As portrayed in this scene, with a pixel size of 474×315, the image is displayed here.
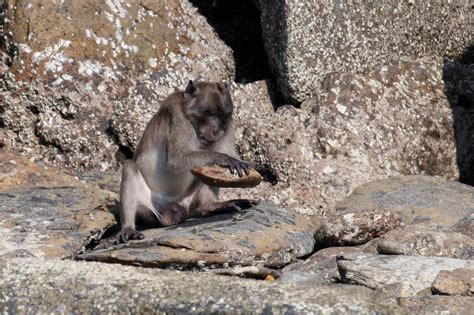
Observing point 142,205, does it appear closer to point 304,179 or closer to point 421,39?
point 304,179

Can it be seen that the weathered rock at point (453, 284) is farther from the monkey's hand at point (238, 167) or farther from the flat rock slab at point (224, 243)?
the monkey's hand at point (238, 167)

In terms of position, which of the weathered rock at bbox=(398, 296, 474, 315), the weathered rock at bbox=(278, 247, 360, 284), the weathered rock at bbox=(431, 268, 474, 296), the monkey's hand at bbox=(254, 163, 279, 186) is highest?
the monkey's hand at bbox=(254, 163, 279, 186)

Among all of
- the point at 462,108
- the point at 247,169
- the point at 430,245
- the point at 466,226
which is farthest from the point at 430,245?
the point at 462,108

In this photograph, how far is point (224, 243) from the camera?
9539 millimetres

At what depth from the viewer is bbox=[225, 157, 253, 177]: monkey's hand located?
10164 millimetres

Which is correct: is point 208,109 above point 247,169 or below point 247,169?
above

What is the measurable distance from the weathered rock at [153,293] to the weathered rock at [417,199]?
91.9 inches

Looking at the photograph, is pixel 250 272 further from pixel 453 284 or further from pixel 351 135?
pixel 351 135

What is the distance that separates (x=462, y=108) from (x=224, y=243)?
14.2 feet

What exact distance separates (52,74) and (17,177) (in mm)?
1544

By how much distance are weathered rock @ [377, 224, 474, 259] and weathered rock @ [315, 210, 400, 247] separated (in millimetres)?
499

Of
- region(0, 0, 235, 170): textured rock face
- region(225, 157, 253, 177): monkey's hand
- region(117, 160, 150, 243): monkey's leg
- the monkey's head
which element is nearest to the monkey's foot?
region(117, 160, 150, 243): monkey's leg

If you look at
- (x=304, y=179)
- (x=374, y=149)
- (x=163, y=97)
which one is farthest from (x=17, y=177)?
(x=374, y=149)

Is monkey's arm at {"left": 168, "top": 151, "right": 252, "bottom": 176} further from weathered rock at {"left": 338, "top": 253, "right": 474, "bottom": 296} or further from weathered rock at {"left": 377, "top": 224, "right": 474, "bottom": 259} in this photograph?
weathered rock at {"left": 338, "top": 253, "right": 474, "bottom": 296}
